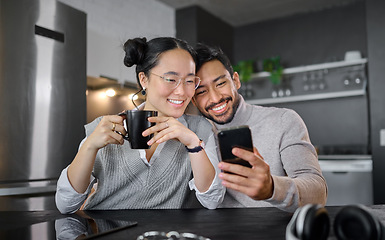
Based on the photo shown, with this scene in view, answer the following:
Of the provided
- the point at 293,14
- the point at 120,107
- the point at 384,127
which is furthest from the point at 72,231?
the point at 293,14

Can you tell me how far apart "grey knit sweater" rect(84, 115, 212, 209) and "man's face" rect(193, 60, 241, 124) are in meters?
0.32

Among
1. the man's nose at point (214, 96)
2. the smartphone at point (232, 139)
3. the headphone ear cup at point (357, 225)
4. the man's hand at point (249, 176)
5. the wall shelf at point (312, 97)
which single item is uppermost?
the wall shelf at point (312, 97)

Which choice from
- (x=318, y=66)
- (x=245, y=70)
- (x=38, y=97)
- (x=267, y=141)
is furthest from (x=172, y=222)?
(x=245, y=70)

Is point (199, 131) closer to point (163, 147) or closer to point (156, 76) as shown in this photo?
point (163, 147)

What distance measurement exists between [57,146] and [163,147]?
133 cm

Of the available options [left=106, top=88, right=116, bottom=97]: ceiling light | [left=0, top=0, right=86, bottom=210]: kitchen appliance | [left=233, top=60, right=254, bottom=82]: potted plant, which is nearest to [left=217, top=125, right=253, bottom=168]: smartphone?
[left=0, top=0, right=86, bottom=210]: kitchen appliance

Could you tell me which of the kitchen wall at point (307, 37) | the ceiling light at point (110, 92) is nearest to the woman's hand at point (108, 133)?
the ceiling light at point (110, 92)

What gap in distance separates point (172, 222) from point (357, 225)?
1.44 feet

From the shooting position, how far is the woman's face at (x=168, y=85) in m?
1.34

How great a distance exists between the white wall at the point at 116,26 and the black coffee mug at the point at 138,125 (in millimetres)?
1479

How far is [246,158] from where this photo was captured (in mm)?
782

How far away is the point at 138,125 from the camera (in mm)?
1071

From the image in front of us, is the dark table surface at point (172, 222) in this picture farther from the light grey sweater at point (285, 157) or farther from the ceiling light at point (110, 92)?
the ceiling light at point (110, 92)

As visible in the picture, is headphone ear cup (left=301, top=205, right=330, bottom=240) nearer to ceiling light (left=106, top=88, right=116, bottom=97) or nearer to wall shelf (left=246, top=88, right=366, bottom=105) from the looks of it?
ceiling light (left=106, top=88, right=116, bottom=97)
